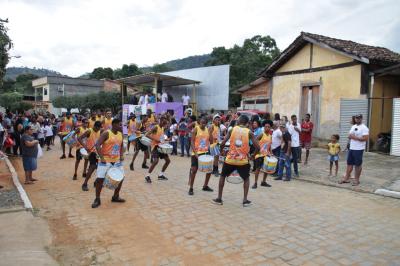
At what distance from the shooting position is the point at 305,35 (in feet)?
53.5

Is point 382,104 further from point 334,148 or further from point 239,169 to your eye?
point 239,169

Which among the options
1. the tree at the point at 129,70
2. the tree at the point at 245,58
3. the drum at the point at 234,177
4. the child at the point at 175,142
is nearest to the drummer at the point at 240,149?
the drum at the point at 234,177

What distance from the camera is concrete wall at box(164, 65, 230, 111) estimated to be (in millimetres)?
23109

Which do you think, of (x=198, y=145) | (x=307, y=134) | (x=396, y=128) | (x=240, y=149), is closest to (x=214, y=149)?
(x=198, y=145)

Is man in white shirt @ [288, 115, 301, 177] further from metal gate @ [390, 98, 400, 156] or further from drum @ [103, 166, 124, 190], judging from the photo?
drum @ [103, 166, 124, 190]

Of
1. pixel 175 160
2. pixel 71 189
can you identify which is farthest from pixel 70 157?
pixel 71 189

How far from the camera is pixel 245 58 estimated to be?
3631 centimetres

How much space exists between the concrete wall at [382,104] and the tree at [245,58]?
62.8 ft

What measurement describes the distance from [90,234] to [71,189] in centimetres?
321

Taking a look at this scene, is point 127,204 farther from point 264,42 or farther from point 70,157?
point 264,42

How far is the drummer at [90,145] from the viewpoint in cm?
812

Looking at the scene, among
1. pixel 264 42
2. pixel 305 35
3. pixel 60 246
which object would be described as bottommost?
pixel 60 246

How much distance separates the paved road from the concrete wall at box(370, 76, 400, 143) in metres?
7.60

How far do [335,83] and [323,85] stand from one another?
2.18 ft
